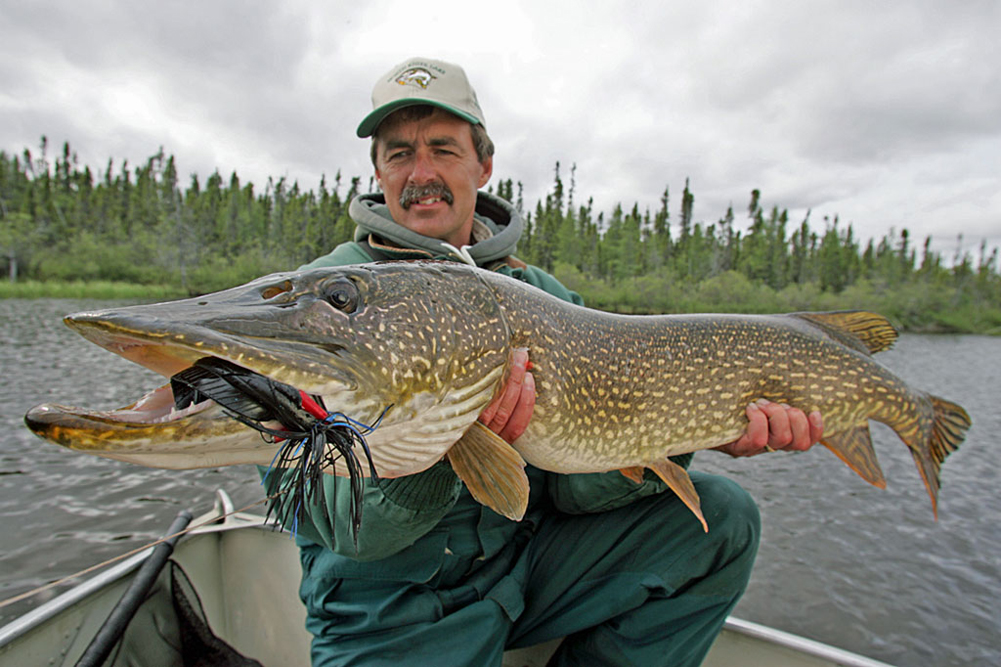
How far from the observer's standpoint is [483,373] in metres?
1.22

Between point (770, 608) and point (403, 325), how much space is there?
4289mm

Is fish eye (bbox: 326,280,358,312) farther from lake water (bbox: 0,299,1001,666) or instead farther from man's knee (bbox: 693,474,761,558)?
lake water (bbox: 0,299,1001,666)

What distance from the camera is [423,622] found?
1.51 metres

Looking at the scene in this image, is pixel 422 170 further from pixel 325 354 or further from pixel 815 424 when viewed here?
pixel 815 424

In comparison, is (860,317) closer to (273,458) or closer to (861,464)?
(861,464)

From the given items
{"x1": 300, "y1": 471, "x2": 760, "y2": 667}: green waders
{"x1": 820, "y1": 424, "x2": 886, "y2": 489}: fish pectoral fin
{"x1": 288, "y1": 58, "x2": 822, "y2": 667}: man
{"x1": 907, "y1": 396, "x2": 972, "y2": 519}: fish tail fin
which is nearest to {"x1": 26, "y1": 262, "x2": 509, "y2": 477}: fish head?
{"x1": 288, "y1": 58, "x2": 822, "y2": 667}: man

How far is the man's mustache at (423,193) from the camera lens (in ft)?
7.48

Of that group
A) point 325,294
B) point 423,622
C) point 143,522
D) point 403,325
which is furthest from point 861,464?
point 143,522

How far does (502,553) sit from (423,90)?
176 cm

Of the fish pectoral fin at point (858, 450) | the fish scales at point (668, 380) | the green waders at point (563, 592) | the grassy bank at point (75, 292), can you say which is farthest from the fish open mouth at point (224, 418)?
the grassy bank at point (75, 292)

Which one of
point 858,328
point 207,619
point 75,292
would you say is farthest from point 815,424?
point 75,292

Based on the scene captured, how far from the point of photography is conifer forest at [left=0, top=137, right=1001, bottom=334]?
32.3 m

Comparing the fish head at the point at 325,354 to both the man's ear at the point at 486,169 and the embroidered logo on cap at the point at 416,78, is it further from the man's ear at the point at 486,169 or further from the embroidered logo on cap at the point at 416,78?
the man's ear at the point at 486,169

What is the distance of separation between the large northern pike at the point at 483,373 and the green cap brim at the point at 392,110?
1063mm
